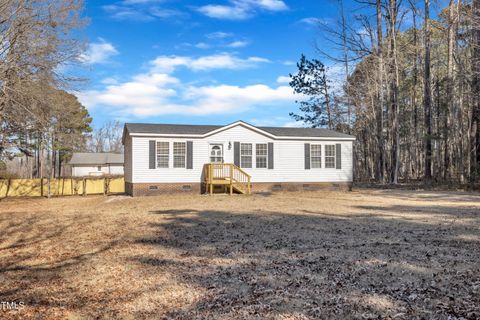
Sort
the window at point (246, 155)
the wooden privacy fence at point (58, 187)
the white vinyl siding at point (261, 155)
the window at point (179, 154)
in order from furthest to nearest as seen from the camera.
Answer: the wooden privacy fence at point (58, 187) < the white vinyl siding at point (261, 155) < the window at point (246, 155) < the window at point (179, 154)

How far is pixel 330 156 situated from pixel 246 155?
469 centimetres

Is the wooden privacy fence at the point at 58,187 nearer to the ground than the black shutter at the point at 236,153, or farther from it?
nearer to the ground

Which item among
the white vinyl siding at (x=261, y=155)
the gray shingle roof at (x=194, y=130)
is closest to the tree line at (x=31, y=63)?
the gray shingle roof at (x=194, y=130)

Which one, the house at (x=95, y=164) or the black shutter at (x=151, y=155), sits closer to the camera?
the black shutter at (x=151, y=155)

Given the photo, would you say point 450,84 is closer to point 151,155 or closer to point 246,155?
point 246,155

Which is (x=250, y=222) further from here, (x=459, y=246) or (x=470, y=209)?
(x=470, y=209)

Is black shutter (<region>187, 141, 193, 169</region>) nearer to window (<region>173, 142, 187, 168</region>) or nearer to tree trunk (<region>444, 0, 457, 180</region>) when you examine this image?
window (<region>173, 142, 187, 168</region>)

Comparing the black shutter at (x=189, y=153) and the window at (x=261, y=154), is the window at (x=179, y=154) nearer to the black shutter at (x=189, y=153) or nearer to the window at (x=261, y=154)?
the black shutter at (x=189, y=153)

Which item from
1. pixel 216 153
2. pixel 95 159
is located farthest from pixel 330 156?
pixel 95 159

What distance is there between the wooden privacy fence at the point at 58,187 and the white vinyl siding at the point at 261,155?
10.2 m

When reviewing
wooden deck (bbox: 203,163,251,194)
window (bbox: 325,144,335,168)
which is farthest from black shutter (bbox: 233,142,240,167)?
window (bbox: 325,144,335,168)

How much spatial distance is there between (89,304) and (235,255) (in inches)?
99.3

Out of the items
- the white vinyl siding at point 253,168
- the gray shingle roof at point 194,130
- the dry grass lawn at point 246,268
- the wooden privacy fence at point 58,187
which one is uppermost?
the gray shingle roof at point 194,130

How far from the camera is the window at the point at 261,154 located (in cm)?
1930
